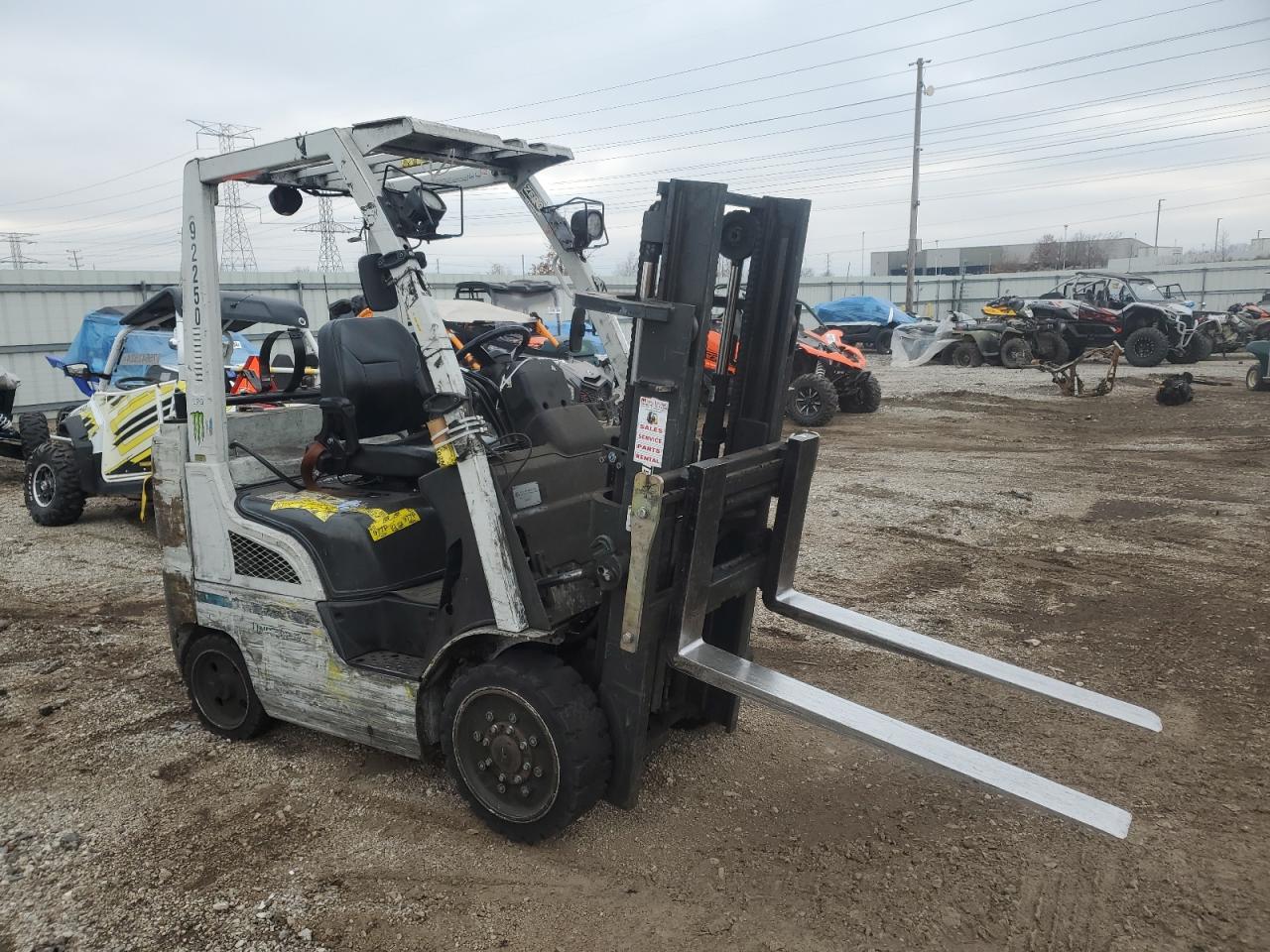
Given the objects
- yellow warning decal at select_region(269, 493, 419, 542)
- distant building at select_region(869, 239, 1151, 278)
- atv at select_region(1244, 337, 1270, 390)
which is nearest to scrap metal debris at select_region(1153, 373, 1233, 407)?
atv at select_region(1244, 337, 1270, 390)

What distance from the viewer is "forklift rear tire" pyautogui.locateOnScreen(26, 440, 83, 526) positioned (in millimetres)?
8195

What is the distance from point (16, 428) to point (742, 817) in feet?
34.1

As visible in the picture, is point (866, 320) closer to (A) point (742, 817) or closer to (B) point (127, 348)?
(B) point (127, 348)

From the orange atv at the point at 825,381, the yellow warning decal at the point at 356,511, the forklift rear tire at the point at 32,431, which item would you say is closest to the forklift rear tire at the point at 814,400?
the orange atv at the point at 825,381

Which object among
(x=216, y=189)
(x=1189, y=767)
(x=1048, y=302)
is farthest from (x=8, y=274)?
(x=1048, y=302)

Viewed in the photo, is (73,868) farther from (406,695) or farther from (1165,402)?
(1165,402)

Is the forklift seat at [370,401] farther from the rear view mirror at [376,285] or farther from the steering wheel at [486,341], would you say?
the rear view mirror at [376,285]

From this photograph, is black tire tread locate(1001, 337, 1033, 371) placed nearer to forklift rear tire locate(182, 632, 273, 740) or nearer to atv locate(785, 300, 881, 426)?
A: atv locate(785, 300, 881, 426)

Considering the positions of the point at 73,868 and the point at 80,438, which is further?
the point at 80,438

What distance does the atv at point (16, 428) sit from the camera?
9.94m

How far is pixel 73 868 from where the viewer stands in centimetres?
320

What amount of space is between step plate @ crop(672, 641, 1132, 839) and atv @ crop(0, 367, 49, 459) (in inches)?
374

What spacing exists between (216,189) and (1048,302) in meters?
21.2

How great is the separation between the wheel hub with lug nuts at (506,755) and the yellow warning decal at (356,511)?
2.81 feet
